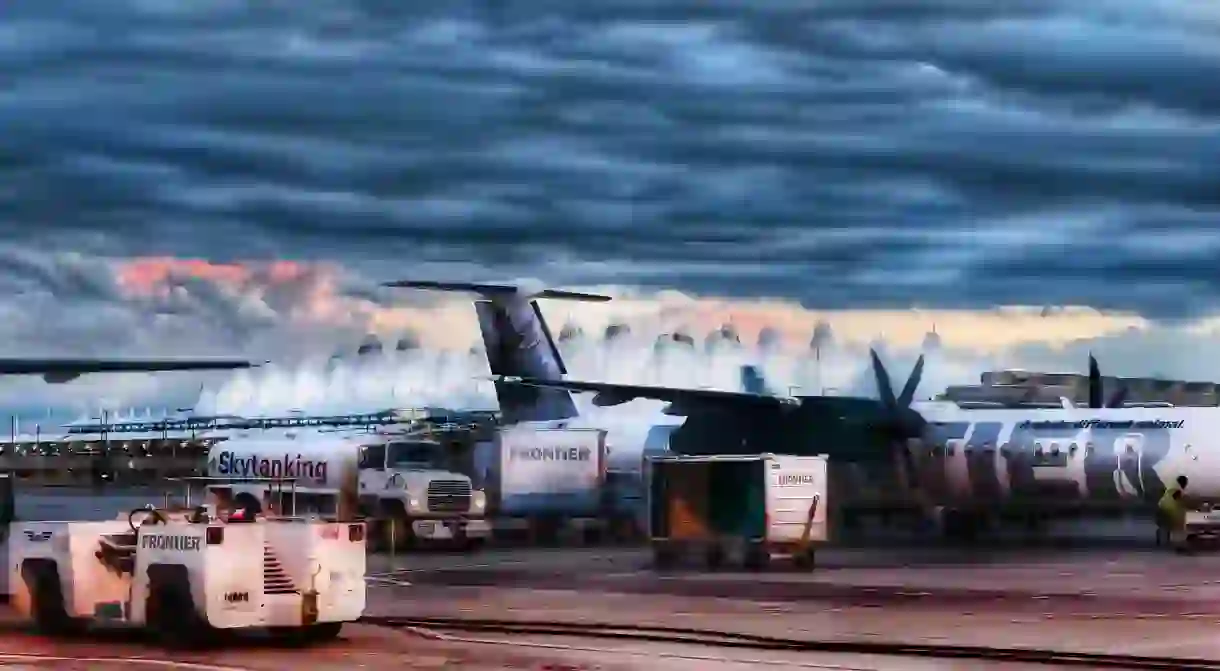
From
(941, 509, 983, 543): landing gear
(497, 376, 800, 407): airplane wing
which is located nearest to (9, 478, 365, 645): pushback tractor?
(497, 376, 800, 407): airplane wing

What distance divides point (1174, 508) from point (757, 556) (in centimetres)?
1095

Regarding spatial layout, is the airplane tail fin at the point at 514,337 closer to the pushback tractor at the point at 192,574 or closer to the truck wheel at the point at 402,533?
the truck wheel at the point at 402,533

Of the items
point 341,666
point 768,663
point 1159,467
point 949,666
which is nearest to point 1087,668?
point 949,666

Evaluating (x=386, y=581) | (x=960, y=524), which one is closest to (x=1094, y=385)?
(x=960, y=524)

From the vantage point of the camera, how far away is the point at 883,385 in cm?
4247

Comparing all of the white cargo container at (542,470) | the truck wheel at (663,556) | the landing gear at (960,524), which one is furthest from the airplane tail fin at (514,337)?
the truck wheel at (663,556)

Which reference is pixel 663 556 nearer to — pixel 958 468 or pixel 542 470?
pixel 542 470

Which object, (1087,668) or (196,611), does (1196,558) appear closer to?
(1087,668)

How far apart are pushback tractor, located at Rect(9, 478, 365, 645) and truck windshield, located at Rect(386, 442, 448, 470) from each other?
21.6 m

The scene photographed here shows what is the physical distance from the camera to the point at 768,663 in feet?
52.3

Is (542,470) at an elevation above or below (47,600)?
above

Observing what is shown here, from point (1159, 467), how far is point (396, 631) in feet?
77.3

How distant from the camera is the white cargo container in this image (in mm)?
43625

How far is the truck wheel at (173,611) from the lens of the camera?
16.8 metres
